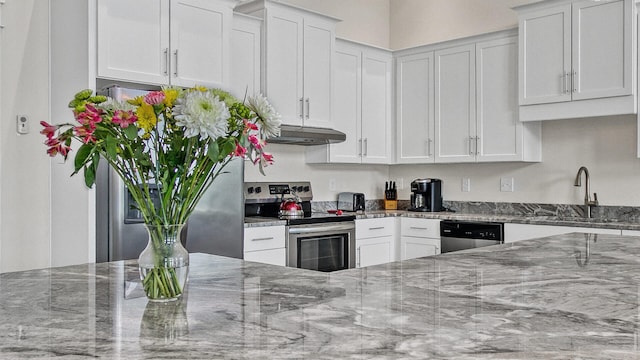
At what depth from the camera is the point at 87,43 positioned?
3.12 metres

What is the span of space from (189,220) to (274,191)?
4.29 ft

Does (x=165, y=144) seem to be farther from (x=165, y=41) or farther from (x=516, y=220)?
(x=516, y=220)

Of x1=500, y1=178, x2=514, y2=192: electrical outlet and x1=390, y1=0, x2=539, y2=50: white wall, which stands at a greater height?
x1=390, y1=0, x2=539, y2=50: white wall

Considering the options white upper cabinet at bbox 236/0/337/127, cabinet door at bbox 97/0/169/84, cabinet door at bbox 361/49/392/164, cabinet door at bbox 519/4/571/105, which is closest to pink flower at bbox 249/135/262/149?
cabinet door at bbox 97/0/169/84

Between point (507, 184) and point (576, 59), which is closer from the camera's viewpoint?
point (576, 59)

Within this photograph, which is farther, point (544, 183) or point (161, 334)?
point (544, 183)

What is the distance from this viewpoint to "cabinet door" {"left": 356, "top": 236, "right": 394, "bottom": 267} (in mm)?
4654

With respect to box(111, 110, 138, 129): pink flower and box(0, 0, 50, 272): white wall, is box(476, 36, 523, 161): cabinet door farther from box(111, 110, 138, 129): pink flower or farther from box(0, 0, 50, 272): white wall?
box(111, 110, 138, 129): pink flower

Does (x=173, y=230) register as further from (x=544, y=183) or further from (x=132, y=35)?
(x=544, y=183)

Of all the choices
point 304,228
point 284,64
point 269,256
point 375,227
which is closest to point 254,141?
point 269,256

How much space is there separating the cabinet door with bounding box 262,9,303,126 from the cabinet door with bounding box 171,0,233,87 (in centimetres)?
48

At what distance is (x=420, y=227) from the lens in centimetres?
482

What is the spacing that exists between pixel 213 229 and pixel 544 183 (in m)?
2.79

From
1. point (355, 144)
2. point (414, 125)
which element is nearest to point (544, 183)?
point (414, 125)
